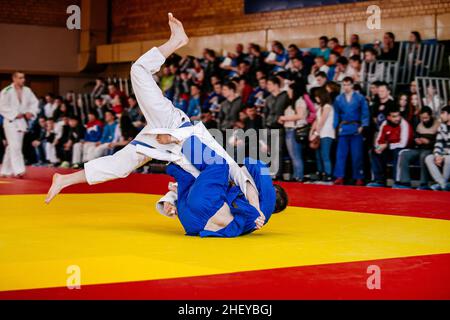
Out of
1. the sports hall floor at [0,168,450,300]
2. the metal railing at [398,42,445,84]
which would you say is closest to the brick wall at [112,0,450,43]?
the metal railing at [398,42,445,84]

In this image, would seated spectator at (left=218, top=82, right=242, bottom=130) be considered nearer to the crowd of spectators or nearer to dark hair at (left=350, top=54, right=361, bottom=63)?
the crowd of spectators

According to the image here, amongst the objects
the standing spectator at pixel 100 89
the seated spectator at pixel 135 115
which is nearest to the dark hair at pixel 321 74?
the seated spectator at pixel 135 115

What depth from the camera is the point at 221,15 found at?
15.7m

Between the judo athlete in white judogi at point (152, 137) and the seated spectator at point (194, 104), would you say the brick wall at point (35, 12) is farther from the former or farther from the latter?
the judo athlete in white judogi at point (152, 137)

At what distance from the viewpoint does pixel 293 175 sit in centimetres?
1082

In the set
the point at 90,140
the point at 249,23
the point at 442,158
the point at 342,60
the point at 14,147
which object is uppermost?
the point at 249,23

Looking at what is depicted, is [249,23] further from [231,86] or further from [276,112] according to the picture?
[276,112]

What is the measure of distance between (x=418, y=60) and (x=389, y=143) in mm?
1642

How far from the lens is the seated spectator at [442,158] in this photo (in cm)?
910

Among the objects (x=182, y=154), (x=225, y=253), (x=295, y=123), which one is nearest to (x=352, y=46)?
(x=295, y=123)

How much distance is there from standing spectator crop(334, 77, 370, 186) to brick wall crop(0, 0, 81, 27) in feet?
37.1

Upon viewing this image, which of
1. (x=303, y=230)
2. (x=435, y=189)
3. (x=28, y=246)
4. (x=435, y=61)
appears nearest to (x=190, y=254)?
(x=28, y=246)

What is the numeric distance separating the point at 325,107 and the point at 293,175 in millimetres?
1073

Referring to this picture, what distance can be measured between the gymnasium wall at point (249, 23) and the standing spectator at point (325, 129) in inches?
89.6
